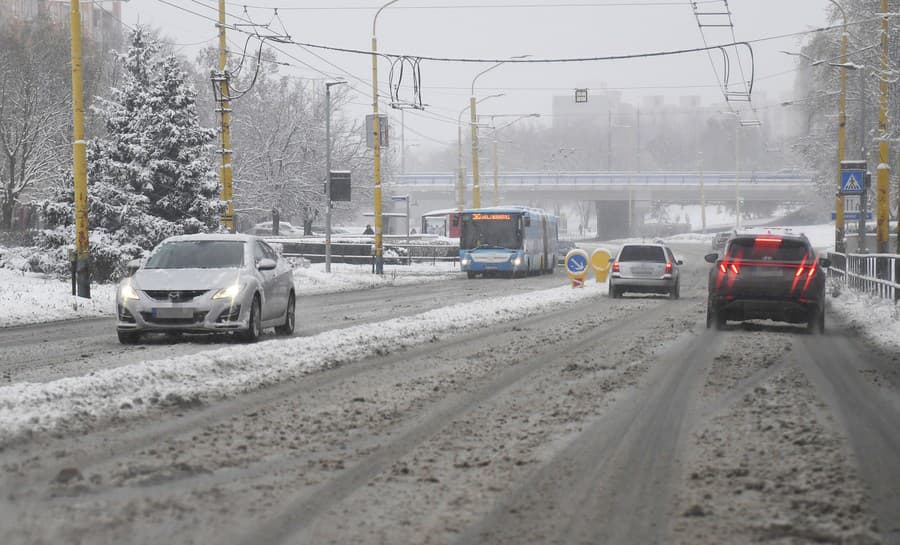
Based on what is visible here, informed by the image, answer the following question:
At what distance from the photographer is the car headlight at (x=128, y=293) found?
1678cm

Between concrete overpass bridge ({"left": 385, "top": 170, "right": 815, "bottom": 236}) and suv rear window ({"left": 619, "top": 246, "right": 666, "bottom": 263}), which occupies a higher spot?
concrete overpass bridge ({"left": 385, "top": 170, "right": 815, "bottom": 236})

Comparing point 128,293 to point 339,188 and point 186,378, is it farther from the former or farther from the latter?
point 339,188

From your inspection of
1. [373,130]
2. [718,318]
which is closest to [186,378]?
[718,318]

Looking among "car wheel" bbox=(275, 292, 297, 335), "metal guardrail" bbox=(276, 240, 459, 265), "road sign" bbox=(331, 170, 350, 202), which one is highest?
"road sign" bbox=(331, 170, 350, 202)

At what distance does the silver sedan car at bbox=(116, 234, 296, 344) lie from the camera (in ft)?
54.7

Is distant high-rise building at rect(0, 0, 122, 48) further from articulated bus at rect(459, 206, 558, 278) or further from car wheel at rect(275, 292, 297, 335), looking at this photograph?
car wheel at rect(275, 292, 297, 335)

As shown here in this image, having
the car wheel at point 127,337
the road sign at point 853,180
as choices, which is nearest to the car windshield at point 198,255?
the car wheel at point 127,337

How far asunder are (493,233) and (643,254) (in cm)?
1864

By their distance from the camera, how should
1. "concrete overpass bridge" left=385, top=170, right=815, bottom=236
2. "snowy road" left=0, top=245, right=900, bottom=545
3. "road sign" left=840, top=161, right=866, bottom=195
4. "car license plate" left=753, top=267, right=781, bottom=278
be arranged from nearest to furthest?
"snowy road" left=0, top=245, right=900, bottom=545
"car license plate" left=753, top=267, right=781, bottom=278
"road sign" left=840, top=161, right=866, bottom=195
"concrete overpass bridge" left=385, top=170, right=815, bottom=236

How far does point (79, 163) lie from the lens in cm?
2495

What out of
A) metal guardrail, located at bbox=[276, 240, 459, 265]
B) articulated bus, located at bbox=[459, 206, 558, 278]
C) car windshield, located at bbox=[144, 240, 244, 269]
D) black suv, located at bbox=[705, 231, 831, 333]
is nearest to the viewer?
car windshield, located at bbox=[144, 240, 244, 269]

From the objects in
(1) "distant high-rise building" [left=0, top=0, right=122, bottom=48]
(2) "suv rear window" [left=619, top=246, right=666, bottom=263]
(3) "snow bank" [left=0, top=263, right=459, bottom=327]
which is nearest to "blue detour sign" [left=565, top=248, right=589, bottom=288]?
(2) "suv rear window" [left=619, top=246, right=666, bottom=263]

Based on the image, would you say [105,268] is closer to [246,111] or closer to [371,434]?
[371,434]

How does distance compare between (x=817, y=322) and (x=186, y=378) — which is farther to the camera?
(x=817, y=322)
